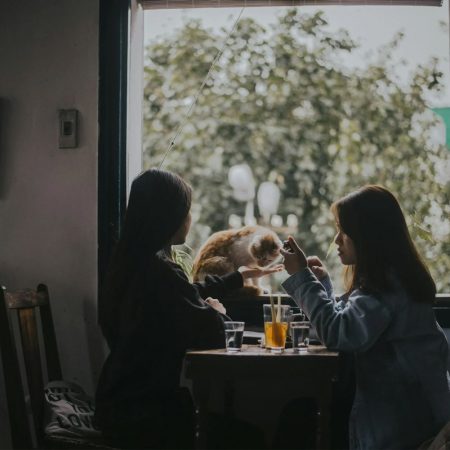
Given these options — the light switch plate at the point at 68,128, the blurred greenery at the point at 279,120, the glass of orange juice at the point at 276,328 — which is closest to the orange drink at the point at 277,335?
the glass of orange juice at the point at 276,328

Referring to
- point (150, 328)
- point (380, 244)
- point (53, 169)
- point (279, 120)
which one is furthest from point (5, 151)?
point (279, 120)

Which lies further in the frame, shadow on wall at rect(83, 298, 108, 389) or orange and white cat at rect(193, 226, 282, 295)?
orange and white cat at rect(193, 226, 282, 295)

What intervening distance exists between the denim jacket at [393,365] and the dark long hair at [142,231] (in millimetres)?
599

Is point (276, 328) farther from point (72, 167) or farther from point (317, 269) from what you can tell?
point (72, 167)

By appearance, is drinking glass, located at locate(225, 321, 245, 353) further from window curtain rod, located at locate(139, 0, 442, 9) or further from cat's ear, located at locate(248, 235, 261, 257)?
window curtain rod, located at locate(139, 0, 442, 9)

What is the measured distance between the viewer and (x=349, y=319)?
2.08 metres

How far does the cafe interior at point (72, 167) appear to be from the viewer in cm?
304

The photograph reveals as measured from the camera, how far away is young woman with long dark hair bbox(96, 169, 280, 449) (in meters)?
2.22

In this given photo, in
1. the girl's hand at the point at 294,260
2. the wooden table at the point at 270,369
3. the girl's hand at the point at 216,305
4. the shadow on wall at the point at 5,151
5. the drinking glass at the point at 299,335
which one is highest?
the shadow on wall at the point at 5,151

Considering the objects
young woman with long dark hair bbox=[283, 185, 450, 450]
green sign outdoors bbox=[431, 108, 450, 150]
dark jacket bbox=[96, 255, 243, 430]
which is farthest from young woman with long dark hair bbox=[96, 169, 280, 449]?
green sign outdoors bbox=[431, 108, 450, 150]

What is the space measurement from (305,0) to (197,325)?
67.0 inches

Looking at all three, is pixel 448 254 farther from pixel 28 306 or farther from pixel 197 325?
pixel 28 306

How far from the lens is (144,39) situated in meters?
3.33

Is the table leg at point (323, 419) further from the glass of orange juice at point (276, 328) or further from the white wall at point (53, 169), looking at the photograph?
the white wall at point (53, 169)
